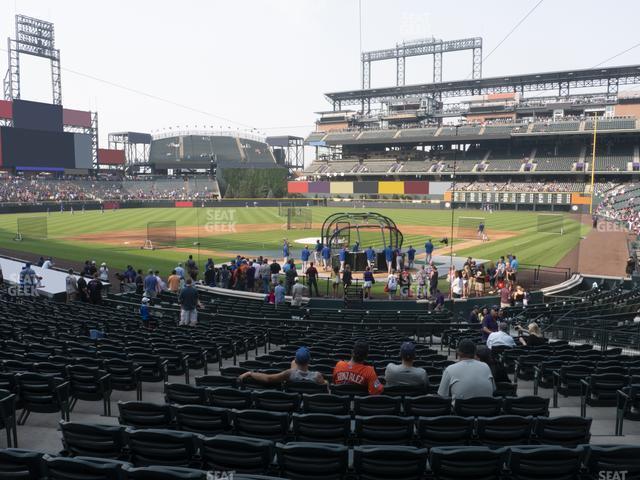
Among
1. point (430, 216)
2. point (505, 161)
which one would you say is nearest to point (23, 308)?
point (430, 216)

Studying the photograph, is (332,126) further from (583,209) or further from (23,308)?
(23,308)

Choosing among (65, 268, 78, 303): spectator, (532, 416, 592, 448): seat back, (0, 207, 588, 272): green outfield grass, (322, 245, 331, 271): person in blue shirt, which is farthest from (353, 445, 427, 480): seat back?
(0, 207, 588, 272): green outfield grass

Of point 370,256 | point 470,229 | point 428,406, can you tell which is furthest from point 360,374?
point 470,229

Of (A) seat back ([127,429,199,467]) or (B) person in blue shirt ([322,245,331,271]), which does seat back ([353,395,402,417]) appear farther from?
(B) person in blue shirt ([322,245,331,271])

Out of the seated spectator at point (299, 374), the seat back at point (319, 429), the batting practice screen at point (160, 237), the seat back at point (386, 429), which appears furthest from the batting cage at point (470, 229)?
the seat back at point (319, 429)

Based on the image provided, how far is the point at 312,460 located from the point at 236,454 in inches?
26.4

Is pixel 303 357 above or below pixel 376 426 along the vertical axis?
above

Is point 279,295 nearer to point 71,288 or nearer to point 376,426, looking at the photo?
point 71,288

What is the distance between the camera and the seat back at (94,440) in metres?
4.90

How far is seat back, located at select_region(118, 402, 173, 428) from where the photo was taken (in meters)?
5.58

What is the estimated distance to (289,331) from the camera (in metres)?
13.7

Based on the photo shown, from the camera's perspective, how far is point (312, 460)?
4.53m

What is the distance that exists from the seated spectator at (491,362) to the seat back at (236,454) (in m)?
3.61

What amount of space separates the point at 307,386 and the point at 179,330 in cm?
729
